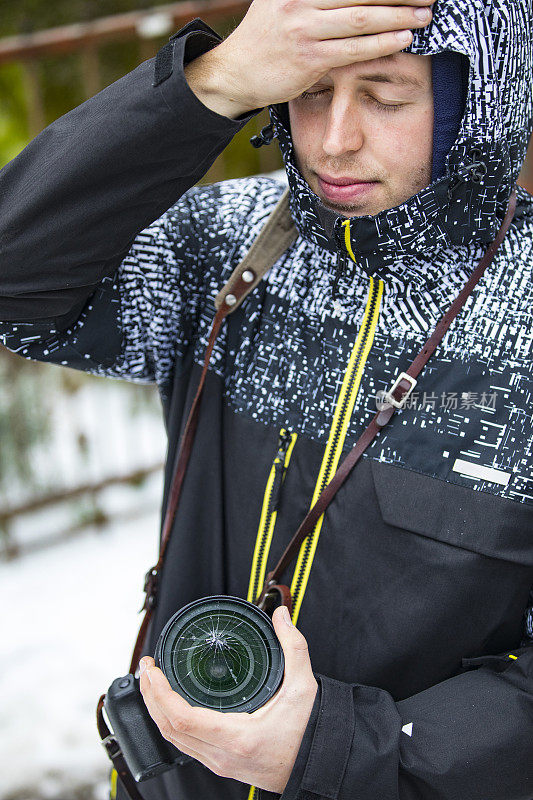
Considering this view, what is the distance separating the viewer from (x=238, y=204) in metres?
1.68

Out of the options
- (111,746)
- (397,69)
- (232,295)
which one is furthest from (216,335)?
(111,746)

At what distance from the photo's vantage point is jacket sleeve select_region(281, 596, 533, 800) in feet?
4.05

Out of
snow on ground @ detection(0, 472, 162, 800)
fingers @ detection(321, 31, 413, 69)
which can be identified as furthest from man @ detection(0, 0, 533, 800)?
snow on ground @ detection(0, 472, 162, 800)

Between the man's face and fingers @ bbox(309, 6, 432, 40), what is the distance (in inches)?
4.0

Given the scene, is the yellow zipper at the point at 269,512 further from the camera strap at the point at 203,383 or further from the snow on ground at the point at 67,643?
the snow on ground at the point at 67,643

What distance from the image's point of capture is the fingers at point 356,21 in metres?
1.11

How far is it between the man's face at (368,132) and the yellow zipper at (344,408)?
6.9 inches

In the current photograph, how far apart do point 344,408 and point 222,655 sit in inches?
19.7

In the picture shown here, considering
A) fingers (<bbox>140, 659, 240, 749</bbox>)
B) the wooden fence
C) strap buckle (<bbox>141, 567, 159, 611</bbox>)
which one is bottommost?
fingers (<bbox>140, 659, 240, 749</bbox>)

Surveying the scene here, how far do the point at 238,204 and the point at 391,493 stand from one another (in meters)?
0.73

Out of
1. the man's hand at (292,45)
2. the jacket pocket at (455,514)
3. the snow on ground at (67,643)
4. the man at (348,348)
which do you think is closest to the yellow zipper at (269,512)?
the man at (348,348)

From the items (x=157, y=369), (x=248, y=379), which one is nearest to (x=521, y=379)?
(x=248, y=379)

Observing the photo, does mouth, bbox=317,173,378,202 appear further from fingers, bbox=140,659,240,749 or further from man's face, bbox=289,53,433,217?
fingers, bbox=140,659,240,749

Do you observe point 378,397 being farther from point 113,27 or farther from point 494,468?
point 113,27
